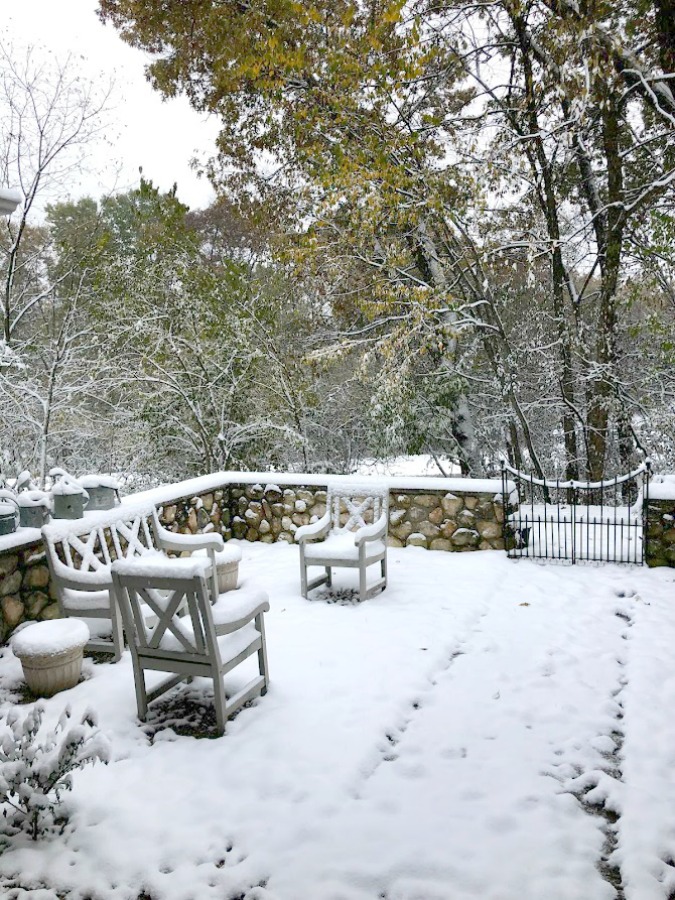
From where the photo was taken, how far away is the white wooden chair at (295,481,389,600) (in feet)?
16.3

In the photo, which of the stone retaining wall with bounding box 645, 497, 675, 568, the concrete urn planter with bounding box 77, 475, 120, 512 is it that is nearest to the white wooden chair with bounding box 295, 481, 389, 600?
the concrete urn planter with bounding box 77, 475, 120, 512

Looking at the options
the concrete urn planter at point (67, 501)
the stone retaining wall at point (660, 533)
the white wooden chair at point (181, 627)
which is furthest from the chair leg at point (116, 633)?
the stone retaining wall at point (660, 533)

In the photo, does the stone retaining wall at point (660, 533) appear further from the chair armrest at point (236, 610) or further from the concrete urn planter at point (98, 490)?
the concrete urn planter at point (98, 490)

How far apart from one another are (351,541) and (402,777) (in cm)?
266

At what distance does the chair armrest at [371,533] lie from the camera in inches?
194

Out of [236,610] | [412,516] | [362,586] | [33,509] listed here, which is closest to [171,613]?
[236,610]

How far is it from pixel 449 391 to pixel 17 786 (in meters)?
8.56

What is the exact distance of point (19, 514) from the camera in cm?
451

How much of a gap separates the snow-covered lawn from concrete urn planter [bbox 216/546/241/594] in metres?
0.97

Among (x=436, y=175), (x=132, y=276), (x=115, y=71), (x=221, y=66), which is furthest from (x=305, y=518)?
(x=115, y=71)

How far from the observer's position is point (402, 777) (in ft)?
8.76

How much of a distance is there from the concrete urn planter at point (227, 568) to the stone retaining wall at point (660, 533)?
357cm

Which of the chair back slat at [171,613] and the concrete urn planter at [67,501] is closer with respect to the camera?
the chair back slat at [171,613]

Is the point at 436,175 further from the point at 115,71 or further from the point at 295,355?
the point at 115,71
